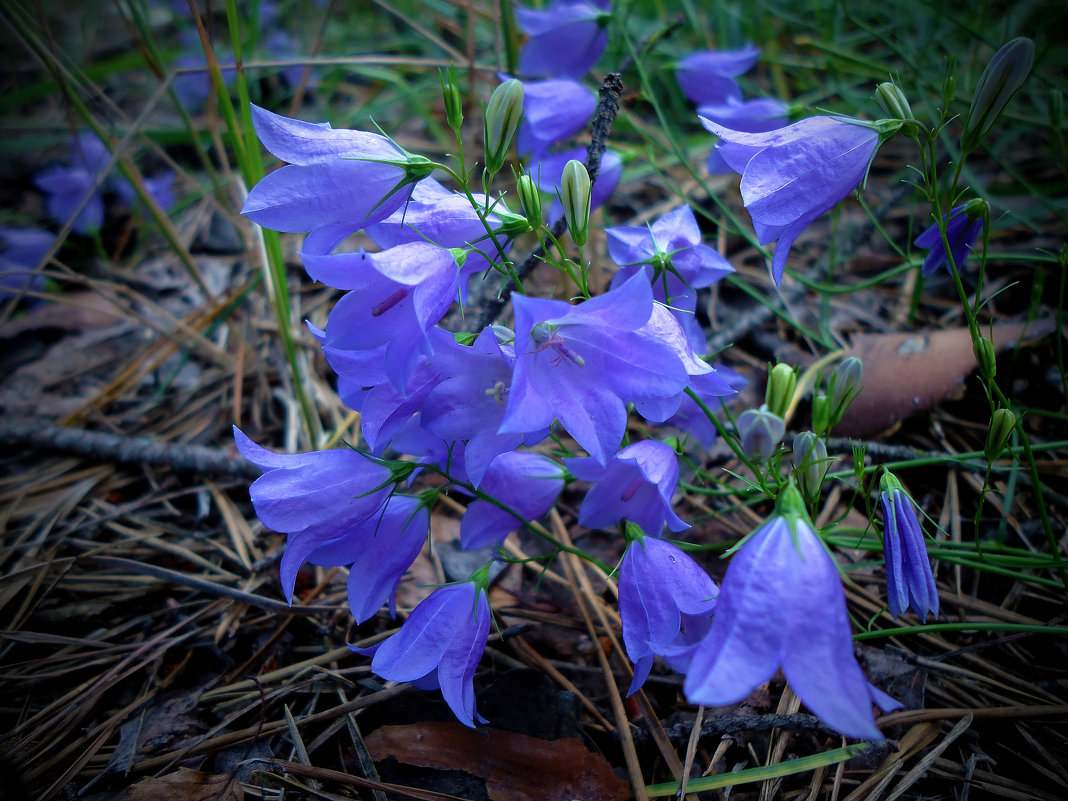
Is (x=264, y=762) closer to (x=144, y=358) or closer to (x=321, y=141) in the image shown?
(x=321, y=141)

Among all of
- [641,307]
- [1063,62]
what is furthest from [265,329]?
[1063,62]

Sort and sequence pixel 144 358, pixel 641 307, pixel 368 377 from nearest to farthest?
pixel 641 307
pixel 368 377
pixel 144 358

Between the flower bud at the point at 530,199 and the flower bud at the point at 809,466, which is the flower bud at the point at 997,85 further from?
the flower bud at the point at 530,199

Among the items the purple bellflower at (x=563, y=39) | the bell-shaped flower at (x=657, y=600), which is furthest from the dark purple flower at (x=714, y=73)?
the bell-shaped flower at (x=657, y=600)

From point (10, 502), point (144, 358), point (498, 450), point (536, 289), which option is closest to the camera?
point (498, 450)

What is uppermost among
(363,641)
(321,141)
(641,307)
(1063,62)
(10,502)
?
(321,141)

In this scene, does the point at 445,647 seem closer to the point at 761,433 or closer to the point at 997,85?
the point at 761,433

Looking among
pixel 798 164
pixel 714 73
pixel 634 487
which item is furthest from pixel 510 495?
pixel 714 73

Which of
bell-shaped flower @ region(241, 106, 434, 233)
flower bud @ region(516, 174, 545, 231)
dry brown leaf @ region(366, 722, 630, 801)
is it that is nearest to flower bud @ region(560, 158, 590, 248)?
flower bud @ region(516, 174, 545, 231)
